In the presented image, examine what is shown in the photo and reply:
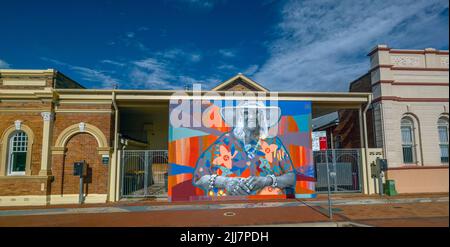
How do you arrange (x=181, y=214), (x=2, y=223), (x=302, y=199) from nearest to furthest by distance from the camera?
(x=2, y=223)
(x=181, y=214)
(x=302, y=199)

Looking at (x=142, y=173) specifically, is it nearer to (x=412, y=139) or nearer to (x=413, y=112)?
(x=412, y=139)

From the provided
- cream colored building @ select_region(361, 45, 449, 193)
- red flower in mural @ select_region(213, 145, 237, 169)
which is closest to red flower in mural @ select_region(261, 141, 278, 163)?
red flower in mural @ select_region(213, 145, 237, 169)

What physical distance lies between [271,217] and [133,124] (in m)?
16.0

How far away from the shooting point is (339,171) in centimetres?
1448

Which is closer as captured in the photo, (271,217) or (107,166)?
(271,217)

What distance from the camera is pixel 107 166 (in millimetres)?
13312

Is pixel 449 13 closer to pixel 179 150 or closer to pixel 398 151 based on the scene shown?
pixel 179 150

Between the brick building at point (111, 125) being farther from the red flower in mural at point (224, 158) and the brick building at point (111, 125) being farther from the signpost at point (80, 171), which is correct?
the red flower in mural at point (224, 158)

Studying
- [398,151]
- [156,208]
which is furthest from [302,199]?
[156,208]

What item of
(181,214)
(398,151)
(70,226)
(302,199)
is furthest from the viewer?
(398,151)

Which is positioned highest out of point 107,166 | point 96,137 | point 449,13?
point 449,13

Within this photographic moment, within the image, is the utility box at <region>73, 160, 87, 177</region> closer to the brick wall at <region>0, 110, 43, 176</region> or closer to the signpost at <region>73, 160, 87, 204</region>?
the signpost at <region>73, 160, 87, 204</region>

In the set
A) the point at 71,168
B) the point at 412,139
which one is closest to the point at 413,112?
the point at 412,139

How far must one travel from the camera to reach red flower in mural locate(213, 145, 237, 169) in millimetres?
13445
